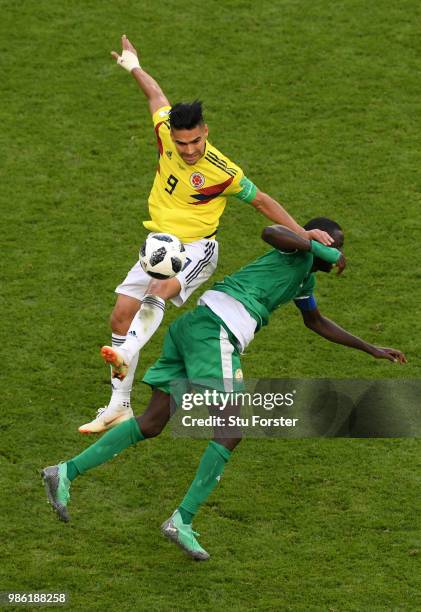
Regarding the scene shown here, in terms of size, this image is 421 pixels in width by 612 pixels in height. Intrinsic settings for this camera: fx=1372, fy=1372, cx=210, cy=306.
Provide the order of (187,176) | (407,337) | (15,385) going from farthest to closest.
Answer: (407,337), (15,385), (187,176)

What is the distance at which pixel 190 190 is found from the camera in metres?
9.11

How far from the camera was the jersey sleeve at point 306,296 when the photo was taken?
8.75m

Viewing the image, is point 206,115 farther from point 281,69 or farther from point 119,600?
point 119,600

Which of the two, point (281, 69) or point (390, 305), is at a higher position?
point (281, 69)

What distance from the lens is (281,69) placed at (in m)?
14.1

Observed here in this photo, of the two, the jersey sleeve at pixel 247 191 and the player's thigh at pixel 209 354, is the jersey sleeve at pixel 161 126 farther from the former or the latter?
the player's thigh at pixel 209 354

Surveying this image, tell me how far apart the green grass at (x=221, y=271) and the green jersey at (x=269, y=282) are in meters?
1.36

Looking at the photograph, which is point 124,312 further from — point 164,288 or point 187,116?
point 187,116

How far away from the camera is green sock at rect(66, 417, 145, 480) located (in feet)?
27.6

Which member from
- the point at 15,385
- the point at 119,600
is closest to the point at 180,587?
the point at 119,600

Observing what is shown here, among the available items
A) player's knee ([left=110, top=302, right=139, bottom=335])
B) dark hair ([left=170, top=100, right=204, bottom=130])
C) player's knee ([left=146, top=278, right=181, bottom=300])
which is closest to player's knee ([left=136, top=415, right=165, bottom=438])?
player's knee ([left=146, top=278, right=181, bottom=300])

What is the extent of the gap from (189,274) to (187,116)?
3.49ft

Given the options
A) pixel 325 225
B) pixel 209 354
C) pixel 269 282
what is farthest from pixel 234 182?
pixel 209 354

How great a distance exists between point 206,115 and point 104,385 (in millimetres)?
4190
